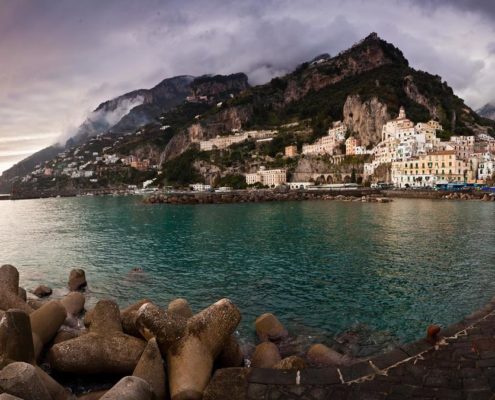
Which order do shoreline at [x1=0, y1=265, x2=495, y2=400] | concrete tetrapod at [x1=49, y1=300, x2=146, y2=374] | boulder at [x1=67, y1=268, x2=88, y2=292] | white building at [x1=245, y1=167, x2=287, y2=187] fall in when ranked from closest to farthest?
1. shoreline at [x1=0, y1=265, x2=495, y2=400]
2. concrete tetrapod at [x1=49, y1=300, x2=146, y2=374]
3. boulder at [x1=67, y1=268, x2=88, y2=292]
4. white building at [x1=245, y1=167, x2=287, y2=187]

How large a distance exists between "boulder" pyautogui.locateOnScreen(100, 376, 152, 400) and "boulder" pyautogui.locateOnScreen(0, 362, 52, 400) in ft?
4.10

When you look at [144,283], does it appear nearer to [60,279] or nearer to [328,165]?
[60,279]

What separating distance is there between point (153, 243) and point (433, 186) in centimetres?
10158

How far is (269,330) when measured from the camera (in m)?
14.3

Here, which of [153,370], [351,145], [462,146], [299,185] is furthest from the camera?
[351,145]

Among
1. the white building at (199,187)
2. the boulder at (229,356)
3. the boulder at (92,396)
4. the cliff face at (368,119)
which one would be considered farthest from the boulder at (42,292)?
the white building at (199,187)

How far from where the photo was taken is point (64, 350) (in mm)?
9586

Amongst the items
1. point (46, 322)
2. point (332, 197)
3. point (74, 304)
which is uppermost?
point (332, 197)

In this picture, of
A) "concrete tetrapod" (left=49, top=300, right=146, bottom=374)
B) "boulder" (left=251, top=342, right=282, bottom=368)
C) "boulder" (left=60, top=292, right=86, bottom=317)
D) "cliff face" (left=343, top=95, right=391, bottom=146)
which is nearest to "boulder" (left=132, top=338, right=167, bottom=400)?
"concrete tetrapod" (left=49, top=300, right=146, bottom=374)

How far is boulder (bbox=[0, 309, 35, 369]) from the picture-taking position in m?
8.38

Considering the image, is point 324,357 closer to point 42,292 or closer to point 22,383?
point 22,383

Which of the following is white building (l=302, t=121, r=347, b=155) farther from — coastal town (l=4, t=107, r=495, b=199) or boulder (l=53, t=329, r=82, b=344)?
boulder (l=53, t=329, r=82, b=344)

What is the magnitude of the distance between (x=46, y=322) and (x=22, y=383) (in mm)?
4931

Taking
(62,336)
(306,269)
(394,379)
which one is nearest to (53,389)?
(62,336)
